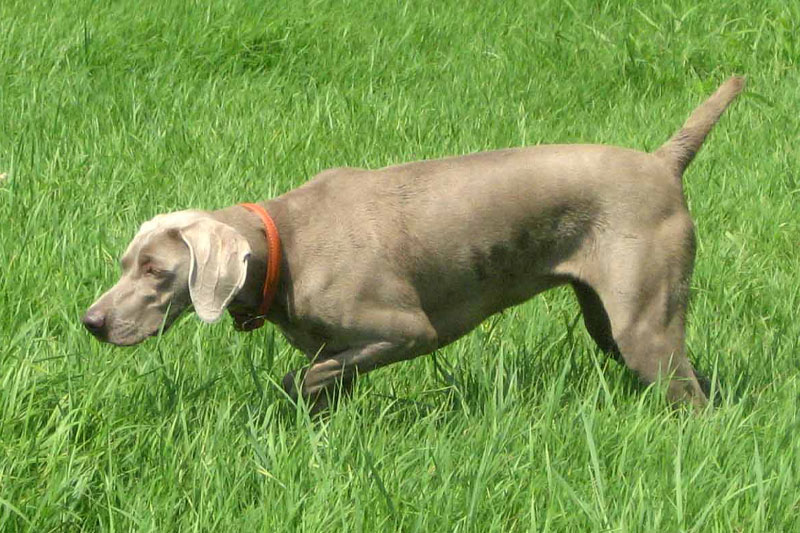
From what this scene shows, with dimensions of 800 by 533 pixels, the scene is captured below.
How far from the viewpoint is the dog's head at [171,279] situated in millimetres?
3289

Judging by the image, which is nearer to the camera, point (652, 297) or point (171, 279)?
point (171, 279)

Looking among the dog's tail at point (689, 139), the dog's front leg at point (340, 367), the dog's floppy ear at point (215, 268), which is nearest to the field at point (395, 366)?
the dog's front leg at point (340, 367)

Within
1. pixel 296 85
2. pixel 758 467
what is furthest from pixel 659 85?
pixel 758 467

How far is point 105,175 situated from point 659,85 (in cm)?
Result: 301

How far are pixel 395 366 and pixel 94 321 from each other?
3.15ft

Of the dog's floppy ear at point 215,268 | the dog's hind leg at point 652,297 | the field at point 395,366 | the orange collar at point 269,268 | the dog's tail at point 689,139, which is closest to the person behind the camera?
the field at point 395,366

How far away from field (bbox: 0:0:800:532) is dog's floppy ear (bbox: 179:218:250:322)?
0.22m

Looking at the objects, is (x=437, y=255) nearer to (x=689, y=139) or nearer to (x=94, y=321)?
(x=689, y=139)

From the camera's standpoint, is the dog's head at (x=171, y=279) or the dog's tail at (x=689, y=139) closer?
the dog's head at (x=171, y=279)

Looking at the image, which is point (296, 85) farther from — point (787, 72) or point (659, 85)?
point (787, 72)

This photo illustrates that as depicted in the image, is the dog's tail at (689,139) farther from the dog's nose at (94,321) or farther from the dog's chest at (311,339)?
the dog's nose at (94,321)

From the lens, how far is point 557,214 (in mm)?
3654

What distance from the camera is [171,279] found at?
3.41 metres

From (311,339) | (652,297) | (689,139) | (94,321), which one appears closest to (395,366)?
(311,339)
